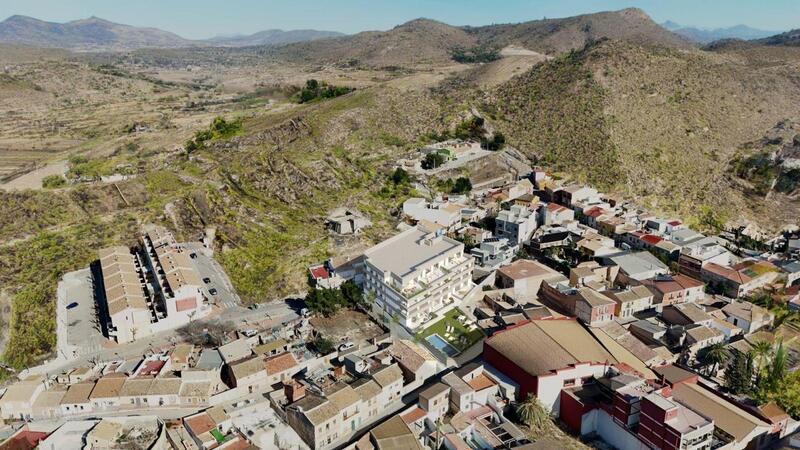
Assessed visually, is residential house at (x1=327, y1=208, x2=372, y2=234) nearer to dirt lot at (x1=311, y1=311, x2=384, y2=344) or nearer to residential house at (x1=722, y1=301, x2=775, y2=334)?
dirt lot at (x1=311, y1=311, x2=384, y2=344)

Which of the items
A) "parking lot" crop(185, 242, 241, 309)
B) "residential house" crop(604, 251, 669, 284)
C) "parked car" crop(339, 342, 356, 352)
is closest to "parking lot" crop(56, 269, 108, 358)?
"parking lot" crop(185, 242, 241, 309)

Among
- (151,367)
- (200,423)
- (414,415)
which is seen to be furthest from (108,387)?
A: (414,415)

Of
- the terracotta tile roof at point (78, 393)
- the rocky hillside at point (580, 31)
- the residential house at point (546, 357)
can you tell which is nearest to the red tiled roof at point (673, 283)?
the residential house at point (546, 357)

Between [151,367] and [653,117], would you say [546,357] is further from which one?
[653,117]

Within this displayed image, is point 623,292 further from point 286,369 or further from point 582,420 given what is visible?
point 286,369

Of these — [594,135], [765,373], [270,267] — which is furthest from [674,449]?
[594,135]

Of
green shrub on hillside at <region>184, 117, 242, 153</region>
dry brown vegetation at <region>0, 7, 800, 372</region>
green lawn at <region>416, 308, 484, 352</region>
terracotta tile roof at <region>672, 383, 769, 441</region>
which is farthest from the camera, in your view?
green shrub on hillside at <region>184, 117, 242, 153</region>

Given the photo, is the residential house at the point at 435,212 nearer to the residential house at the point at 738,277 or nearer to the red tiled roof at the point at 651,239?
the red tiled roof at the point at 651,239
